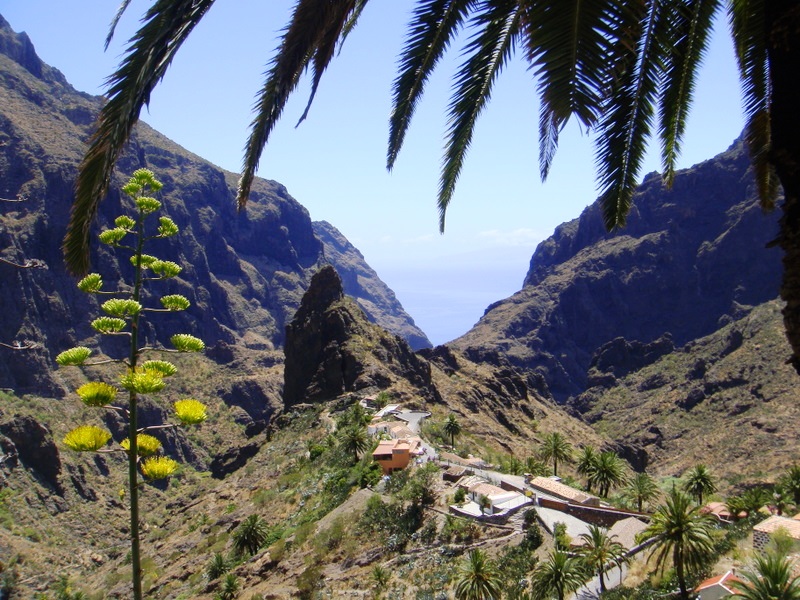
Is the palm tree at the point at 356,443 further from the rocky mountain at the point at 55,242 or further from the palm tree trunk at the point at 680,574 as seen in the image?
the rocky mountain at the point at 55,242

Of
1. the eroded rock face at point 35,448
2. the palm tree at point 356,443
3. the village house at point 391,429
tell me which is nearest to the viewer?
the palm tree at point 356,443

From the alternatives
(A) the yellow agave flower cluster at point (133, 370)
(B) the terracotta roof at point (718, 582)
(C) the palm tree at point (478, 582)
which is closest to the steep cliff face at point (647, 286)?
(C) the palm tree at point (478, 582)

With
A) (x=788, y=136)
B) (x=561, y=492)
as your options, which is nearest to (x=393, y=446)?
(x=561, y=492)

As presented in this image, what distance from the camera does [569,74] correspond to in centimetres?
525

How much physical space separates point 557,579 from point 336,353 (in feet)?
157

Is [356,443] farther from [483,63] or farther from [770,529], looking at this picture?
[483,63]

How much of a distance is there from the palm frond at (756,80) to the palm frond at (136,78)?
5.36m

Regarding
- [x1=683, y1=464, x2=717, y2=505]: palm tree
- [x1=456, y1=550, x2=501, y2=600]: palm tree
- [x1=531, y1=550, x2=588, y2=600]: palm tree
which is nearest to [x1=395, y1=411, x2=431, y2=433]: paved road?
[x1=683, y1=464, x2=717, y2=505]: palm tree

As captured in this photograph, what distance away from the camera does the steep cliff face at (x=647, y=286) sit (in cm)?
16100

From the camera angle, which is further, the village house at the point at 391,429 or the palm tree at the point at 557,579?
the village house at the point at 391,429

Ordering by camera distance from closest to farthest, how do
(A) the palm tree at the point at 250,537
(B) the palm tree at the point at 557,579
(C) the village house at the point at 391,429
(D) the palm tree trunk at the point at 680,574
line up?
(D) the palm tree trunk at the point at 680,574, (B) the palm tree at the point at 557,579, (A) the palm tree at the point at 250,537, (C) the village house at the point at 391,429

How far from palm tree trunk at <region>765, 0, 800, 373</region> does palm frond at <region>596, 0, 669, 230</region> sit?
1706mm

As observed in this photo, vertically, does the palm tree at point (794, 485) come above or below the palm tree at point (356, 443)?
below

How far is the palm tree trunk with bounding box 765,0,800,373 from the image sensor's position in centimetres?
475
